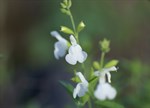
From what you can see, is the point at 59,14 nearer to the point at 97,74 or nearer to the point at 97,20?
the point at 97,20

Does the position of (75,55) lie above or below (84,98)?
above

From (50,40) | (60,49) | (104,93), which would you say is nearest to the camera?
(104,93)

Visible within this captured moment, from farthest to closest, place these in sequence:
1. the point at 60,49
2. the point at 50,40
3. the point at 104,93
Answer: the point at 50,40 → the point at 60,49 → the point at 104,93

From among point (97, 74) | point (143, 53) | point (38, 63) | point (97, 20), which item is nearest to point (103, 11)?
point (97, 20)

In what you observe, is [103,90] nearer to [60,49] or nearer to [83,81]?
[83,81]

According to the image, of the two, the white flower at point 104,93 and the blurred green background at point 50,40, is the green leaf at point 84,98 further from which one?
the blurred green background at point 50,40

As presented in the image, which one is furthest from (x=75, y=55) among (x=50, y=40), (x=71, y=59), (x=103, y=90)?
(x=50, y=40)

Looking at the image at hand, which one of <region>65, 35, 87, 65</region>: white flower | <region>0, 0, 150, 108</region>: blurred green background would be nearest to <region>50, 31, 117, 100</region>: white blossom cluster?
<region>65, 35, 87, 65</region>: white flower

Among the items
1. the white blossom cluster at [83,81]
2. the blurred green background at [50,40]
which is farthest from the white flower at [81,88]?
the blurred green background at [50,40]
